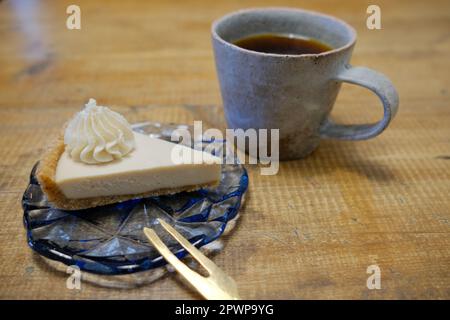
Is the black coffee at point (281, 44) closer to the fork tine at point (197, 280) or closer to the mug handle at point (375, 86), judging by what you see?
the mug handle at point (375, 86)

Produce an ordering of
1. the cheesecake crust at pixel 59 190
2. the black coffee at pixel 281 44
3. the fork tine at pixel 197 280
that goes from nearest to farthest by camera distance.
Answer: the fork tine at pixel 197 280, the cheesecake crust at pixel 59 190, the black coffee at pixel 281 44

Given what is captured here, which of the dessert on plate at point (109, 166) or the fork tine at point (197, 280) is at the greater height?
the dessert on plate at point (109, 166)

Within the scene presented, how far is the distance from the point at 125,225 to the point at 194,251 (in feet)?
0.48

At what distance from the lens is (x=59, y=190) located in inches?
29.0

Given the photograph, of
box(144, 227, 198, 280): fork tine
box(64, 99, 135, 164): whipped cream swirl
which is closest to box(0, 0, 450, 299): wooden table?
box(144, 227, 198, 280): fork tine

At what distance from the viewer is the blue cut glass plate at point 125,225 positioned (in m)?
0.64

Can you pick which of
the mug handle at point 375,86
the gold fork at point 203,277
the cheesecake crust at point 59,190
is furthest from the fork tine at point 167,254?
the mug handle at point 375,86

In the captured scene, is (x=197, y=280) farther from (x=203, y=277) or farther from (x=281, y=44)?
(x=281, y=44)

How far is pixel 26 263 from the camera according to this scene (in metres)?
0.66

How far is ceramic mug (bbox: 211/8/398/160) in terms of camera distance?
79 cm

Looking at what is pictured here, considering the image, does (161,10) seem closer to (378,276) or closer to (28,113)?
(28,113)

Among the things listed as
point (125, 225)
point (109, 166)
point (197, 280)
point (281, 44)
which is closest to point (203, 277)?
point (197, 280)

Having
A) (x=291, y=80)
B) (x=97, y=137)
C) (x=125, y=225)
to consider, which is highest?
(x=291, y=80)

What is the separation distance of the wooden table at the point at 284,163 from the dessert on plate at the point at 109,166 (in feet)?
0.34
